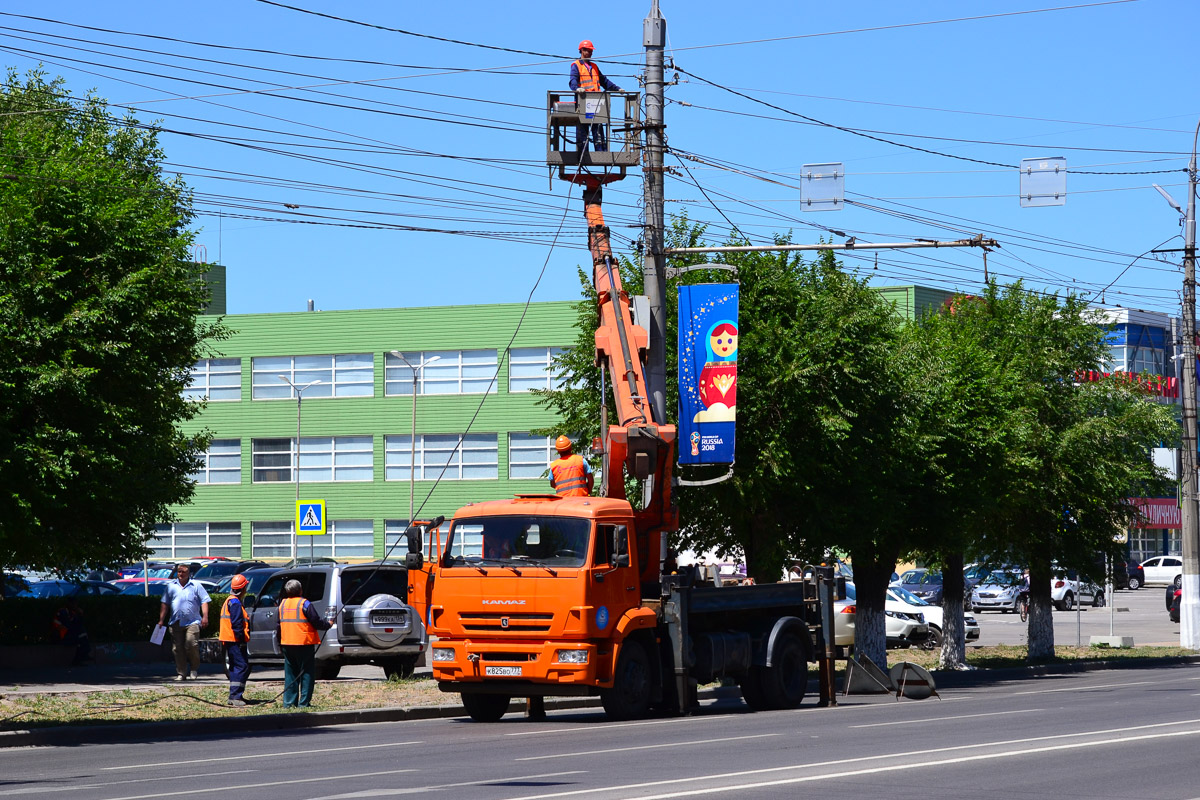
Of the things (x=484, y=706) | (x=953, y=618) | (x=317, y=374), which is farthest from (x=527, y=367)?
(x=484, y=706)

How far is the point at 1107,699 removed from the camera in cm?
2250

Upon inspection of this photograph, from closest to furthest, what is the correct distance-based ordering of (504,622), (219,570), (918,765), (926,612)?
(918,765)
(504,622)
(926,612)
(219,570)

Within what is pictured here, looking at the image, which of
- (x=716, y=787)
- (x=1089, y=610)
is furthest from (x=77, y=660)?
(x=1089, y=610)

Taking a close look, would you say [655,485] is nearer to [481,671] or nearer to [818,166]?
[481,671]

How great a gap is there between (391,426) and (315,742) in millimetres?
58789

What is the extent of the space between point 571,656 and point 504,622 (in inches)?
37.0

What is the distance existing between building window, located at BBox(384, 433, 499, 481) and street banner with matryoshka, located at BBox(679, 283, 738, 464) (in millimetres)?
52522

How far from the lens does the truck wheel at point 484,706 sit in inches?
795

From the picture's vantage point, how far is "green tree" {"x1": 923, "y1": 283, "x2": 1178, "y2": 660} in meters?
32.5

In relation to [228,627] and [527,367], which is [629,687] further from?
[527,367]

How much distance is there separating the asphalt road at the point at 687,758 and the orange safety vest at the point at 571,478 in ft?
9.47

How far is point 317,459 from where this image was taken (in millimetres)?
77250

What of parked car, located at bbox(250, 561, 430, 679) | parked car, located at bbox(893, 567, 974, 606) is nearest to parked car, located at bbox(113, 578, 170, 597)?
parked car, located at bbox(893, 567, 974, 606)

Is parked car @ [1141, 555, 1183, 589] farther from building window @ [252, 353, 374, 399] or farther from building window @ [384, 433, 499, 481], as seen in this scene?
building window @ [252, 353, 374, 399]
